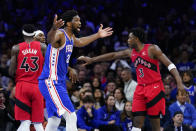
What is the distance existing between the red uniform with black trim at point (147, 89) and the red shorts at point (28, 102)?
1582mm

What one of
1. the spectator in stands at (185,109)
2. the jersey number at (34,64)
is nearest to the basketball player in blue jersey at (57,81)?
the jersey number at (34,64)

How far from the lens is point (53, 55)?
5770 millimetres

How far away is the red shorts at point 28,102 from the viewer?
646 centimetres

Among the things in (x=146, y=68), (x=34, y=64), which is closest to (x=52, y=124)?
(x=34, y=64)

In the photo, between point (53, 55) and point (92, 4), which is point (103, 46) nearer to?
point (92, 4)

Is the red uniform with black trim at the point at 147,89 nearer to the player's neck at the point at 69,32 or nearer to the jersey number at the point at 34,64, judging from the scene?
the player's neck at the point at 69,32

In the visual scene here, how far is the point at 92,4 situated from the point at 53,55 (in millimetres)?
9513

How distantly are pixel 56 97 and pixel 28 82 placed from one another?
96 cm

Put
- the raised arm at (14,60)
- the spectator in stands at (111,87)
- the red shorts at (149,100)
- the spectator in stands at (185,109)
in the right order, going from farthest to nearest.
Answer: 1. the spectator in stands at (111,87)
2. the spectator in stands at (185,109)
3. the red shorts at (149,100)
4. the raised arm at (14,60)

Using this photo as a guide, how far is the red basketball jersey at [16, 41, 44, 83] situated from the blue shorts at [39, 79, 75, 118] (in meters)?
0.75

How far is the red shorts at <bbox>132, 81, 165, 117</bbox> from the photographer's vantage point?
22.0ft

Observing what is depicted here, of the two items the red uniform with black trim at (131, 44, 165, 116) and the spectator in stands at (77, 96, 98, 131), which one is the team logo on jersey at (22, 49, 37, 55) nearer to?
the red uniform with black trim at (131, 44, 165, 116)

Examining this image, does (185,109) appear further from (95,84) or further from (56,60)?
(56,60)

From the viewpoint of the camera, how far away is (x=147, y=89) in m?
6.73
